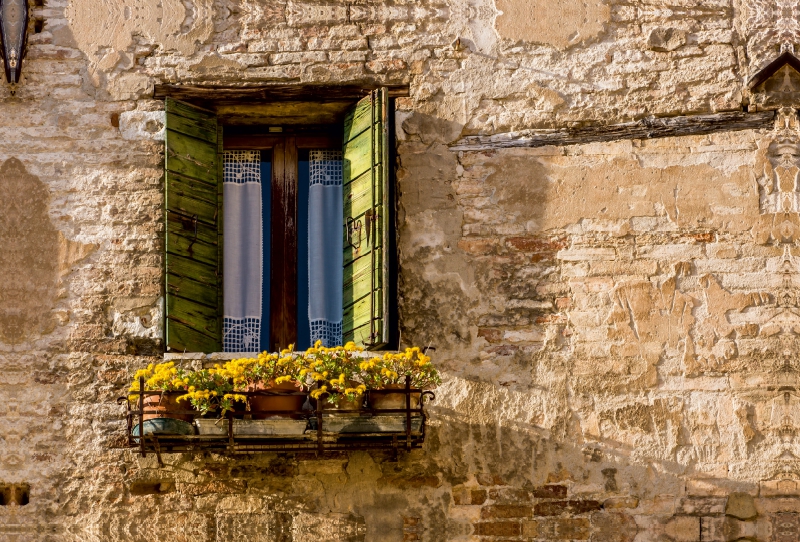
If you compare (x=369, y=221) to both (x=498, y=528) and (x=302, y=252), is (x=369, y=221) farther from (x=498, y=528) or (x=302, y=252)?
(x=498, y=528)

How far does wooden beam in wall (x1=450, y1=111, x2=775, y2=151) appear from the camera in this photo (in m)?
7.01

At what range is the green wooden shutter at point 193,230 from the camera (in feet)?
22.2

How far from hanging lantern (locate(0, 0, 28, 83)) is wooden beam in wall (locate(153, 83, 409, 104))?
0.71 meters

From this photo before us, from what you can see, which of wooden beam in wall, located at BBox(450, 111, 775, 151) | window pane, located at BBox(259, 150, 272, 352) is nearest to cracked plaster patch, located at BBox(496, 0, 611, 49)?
wooden beam in wall, located at BBox(450, 111, 775, 151)

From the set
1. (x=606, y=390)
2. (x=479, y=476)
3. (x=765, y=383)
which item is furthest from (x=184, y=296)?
(x=765, y=383)

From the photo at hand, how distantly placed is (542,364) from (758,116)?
1675 mm

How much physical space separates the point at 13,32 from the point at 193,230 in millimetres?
1414

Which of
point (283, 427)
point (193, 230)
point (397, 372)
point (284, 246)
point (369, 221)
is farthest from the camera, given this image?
point (284, 246)

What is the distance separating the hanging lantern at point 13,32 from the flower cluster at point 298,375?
1844mm

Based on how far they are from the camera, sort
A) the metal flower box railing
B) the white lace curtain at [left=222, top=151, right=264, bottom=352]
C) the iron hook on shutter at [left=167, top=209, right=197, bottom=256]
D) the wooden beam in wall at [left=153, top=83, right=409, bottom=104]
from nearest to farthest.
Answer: the metal flower box railing
the iron hook on shutter at [left=167, top=209, right=197, bottom=256]
the white lace curtain at [left=222, top=151, right=264, bottom=352]
the wooden beam in wall at [left=153, top=83, right=409, bottom=104]

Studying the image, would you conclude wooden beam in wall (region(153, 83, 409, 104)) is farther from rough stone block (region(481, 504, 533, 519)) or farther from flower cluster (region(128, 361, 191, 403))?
rough stone block (region(481, 504, 533, 519))

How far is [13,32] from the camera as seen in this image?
7.16 meters

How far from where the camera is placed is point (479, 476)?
651 cm

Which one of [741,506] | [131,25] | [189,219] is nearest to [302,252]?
[189,219]
